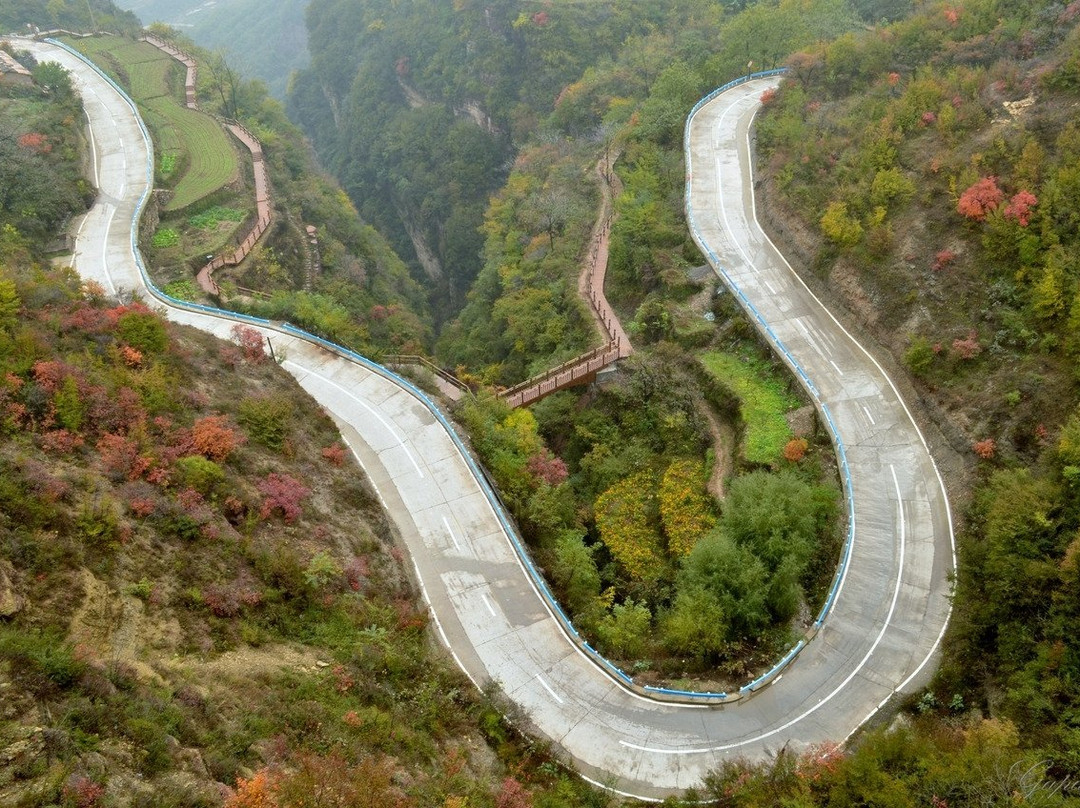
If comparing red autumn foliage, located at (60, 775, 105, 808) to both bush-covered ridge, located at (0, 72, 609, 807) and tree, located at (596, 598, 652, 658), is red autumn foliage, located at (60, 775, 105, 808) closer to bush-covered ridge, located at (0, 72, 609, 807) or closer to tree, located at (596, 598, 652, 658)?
bush-covered ridge, located at (0, 72, 609, 807)

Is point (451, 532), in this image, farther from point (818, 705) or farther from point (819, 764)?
point (819, 764)

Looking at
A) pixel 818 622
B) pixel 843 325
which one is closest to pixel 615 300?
pixel 843 325

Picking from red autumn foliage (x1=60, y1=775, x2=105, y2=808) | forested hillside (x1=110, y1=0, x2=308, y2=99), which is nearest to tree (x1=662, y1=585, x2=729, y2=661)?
red autumn foliage (x1=60, y1=775, x2=105, y2=808)

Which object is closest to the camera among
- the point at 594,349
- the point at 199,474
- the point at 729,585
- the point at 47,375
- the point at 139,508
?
the point at 139,508

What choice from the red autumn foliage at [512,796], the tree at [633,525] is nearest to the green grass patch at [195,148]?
the tree at [633,525]

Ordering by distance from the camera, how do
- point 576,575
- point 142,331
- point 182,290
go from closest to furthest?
point 142,331
point 576,575
point 182,290

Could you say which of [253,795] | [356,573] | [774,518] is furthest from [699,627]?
[253,795]

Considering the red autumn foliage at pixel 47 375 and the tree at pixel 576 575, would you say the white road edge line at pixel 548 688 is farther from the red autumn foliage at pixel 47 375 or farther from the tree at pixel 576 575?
the red autumn foliage at pixel 47 375
